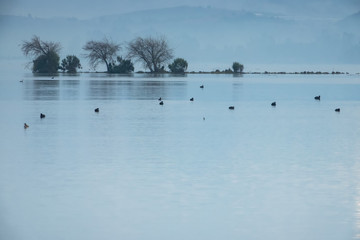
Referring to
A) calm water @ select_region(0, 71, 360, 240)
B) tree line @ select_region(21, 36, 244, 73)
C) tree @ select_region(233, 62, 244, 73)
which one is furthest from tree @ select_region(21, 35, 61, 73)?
calm water @ select_region(0, 71, 360, 240)

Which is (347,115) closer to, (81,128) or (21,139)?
(81,128)

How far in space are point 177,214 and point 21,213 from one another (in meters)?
2.51

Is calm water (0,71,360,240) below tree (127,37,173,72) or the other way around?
below

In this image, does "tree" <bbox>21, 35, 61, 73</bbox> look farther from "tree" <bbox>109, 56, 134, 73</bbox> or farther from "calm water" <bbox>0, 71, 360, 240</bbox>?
"calm water" <bbox>0, 71, 360, 240</bbox>

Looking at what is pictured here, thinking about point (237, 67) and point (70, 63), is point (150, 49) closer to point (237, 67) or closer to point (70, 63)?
point (70, 63)

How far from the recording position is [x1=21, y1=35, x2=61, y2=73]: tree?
90.4 meters

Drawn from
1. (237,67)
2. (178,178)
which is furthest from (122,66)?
(178,178)

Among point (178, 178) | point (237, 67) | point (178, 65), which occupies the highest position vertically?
point (178, 65)

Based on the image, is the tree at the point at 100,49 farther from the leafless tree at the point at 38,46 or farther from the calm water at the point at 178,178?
the calm water at the point at 178,178

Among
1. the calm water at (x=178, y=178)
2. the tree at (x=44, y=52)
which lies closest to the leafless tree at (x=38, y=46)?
the tree at (x=44, y=52)

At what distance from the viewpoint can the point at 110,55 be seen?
326 ft

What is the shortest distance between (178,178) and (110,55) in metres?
84.6

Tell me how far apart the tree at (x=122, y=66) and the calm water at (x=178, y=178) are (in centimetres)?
6959

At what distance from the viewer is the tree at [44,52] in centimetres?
9044
